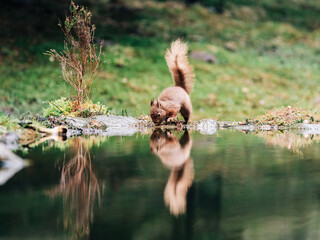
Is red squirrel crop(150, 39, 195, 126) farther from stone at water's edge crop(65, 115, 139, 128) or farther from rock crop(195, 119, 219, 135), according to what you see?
stone at water's edge crop(65, 115, 139, 128)

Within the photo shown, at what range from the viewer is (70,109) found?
10.8 metres

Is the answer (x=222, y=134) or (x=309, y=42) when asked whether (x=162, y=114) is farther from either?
(x=309, y=42)

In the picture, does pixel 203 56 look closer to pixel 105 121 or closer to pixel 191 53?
pixel 191 53

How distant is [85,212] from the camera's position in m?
3.52

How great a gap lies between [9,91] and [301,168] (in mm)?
11943

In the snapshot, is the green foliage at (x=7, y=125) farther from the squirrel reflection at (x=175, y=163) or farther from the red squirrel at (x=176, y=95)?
the red squirrel at (x=176, y=95)

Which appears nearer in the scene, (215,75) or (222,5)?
(215,75)

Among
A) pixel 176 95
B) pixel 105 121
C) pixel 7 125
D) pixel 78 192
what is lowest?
pixel 78 192

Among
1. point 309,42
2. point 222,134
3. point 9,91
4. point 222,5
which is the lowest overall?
point 222,134

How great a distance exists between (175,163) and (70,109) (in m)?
5.65

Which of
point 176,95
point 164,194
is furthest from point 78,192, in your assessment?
point 176,95

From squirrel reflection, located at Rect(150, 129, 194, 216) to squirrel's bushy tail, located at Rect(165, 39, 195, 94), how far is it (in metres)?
1.62

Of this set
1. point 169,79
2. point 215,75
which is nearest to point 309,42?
point 215,75

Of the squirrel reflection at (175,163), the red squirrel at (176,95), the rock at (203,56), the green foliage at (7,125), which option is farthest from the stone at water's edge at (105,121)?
the rock at (203,56)
